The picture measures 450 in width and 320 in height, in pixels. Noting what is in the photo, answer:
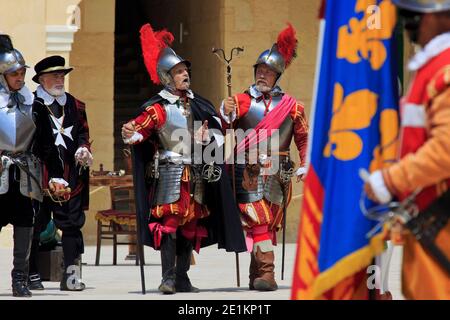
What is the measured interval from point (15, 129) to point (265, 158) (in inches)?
76.8

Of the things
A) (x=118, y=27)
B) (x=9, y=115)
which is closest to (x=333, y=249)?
(x=9, y=115)

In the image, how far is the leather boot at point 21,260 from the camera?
9992mm

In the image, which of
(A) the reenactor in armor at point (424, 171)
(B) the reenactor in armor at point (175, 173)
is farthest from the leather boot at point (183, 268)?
(A) the reenactor in armor at point (424, 171)

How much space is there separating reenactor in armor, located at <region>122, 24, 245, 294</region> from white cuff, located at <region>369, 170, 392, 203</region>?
16.3ft

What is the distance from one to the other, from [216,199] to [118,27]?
13.3 m

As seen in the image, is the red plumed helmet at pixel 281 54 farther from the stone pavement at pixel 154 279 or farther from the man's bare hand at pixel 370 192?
the man's bare hand at pixel 370 192

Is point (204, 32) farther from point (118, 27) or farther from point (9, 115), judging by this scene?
→ point (9, 115)

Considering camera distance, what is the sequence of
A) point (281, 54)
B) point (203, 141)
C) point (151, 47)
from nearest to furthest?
point (203, 141) < point (151, 47) < point (281, 54)

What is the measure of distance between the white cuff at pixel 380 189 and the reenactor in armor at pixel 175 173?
497cm

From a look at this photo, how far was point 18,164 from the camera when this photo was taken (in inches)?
393

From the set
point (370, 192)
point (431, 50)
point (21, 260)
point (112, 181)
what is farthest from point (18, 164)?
point (431, 50)

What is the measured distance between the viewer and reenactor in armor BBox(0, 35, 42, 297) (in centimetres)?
996

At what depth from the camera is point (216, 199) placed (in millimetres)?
10789

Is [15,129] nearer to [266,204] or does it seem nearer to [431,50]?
[266,204]
